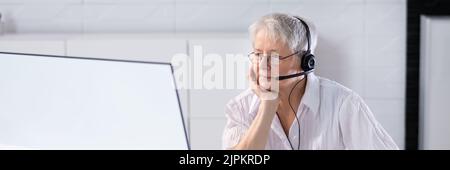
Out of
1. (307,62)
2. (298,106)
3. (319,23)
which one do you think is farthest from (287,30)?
(319,23)

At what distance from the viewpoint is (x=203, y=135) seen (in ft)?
8.94

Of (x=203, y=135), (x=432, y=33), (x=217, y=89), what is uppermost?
(x=432, y=33)

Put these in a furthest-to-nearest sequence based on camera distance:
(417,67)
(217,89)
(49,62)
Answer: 1. (417,67)
2. (217,89)
3. (49,62)

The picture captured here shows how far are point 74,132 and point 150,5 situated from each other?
2206 millimetres

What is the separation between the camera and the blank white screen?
76cm

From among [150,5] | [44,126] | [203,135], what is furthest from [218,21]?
[44,126]

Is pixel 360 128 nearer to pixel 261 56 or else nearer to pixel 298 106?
pixel 298 106

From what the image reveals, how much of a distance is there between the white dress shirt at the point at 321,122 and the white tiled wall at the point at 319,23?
1244 mm

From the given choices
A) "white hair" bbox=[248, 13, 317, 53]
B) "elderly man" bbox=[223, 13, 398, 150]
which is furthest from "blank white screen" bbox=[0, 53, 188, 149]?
"white hair" bbox=[248, 13, 317, 53]

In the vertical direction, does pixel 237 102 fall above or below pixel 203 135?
above

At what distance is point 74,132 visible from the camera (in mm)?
833

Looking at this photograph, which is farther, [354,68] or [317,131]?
[354,68]
